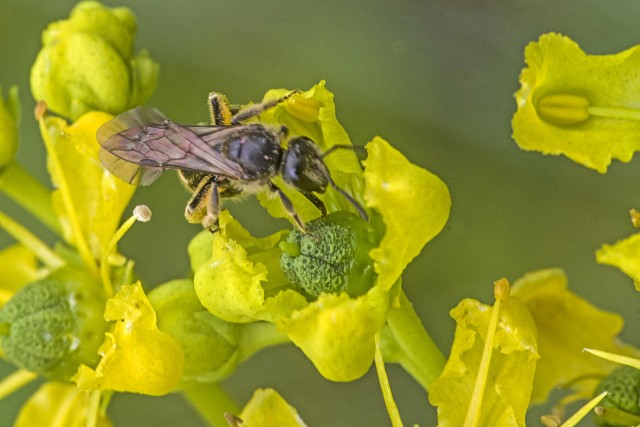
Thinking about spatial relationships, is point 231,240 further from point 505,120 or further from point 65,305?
point 505,120

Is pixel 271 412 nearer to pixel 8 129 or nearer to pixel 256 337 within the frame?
pixel 256 337

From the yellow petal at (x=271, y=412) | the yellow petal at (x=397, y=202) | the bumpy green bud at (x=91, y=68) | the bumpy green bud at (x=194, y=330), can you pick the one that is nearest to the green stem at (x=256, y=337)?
the bumpy green bud at (x=194, y=330)

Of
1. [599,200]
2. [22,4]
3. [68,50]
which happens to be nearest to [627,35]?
[599,200]

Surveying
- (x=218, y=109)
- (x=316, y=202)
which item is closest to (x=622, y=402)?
(x=316, y=202)

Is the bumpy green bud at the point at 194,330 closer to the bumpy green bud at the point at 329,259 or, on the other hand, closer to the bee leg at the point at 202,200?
the bee leg at the point at 202,200

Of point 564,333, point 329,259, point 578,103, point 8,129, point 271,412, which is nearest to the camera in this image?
point 329,259
